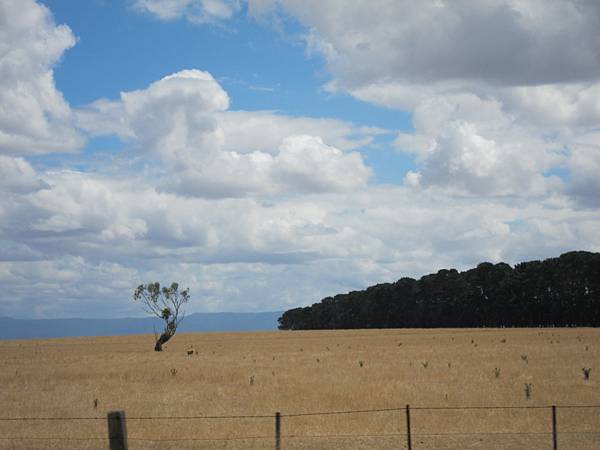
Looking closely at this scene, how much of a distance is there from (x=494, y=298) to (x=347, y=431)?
127 metres

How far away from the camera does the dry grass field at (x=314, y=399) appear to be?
68.9 ft

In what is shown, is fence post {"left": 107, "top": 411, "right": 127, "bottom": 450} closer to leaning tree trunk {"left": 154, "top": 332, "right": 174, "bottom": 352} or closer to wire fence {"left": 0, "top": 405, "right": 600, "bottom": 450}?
wire fence {"left": 0, "top": 405, "right": 600, "bottom": 450}

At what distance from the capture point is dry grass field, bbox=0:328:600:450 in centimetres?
2102

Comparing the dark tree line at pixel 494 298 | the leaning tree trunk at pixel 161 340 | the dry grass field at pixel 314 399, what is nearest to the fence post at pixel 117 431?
the dry grass field at pixel 314 399

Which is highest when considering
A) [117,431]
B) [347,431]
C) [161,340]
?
[117,431]

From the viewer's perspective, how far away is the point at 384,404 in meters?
28.4

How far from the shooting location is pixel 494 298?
14362cm

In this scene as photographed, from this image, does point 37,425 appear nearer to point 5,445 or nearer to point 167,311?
point 5,445

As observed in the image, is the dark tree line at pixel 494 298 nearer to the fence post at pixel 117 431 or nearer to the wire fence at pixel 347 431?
the wire fence at pixel 347 431

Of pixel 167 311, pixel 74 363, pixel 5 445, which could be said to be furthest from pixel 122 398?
pixel 167 311

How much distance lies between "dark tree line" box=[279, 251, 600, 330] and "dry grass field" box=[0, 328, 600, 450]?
87.1 metres

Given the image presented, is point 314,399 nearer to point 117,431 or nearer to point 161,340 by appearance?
point 117,431

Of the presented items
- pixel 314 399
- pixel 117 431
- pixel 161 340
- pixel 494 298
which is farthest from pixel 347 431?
pixel 494 298

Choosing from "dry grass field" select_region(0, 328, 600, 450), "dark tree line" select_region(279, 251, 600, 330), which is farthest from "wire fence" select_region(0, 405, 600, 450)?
"dark tree line" select_region(279, 251, 600, 330)
